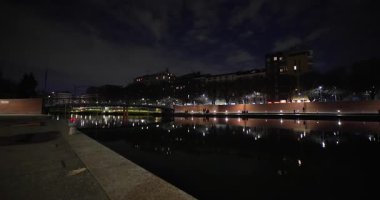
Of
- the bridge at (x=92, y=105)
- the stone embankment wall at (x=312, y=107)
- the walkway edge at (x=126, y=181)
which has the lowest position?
the walkway edge at (x=126, y=181)

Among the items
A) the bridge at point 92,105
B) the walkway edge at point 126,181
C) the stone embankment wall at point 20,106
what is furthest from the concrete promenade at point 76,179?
the stone embankment wall at point 20,106

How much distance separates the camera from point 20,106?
53406mm

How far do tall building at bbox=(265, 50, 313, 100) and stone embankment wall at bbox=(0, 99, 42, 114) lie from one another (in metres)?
62.6

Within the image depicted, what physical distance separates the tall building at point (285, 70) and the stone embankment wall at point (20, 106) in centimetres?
6260

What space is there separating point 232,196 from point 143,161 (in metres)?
6.61

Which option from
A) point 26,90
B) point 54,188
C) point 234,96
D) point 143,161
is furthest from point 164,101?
point 54,188

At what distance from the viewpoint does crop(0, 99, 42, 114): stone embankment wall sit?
52.9 metres

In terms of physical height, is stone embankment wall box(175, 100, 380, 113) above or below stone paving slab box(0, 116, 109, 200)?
above

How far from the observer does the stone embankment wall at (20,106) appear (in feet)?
174

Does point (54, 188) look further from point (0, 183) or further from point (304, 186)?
point (304, 186)

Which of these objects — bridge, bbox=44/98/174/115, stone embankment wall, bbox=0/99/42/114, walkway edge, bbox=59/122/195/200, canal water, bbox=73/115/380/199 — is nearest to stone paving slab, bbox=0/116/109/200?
walkway edge, bbox=59/122/195/200

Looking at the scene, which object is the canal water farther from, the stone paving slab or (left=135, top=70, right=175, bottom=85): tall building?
(left=135, top=70, right=175, bottom=85): tall building

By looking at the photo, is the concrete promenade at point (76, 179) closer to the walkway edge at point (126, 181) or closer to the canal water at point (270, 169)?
the walkway edge at point (126, 181)

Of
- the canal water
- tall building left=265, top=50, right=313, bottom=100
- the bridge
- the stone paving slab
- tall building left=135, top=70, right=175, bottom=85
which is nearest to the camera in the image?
the stone paving slab
